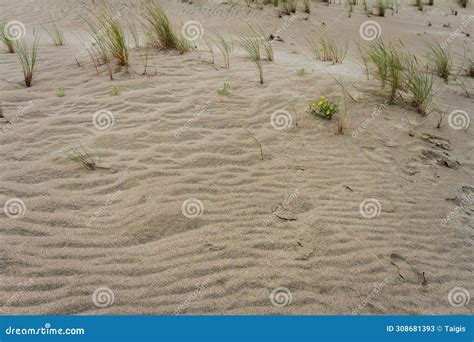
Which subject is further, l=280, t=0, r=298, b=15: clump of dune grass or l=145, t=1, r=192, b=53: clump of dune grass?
l=280, t=0, r=298, b=15: clump of dune grass

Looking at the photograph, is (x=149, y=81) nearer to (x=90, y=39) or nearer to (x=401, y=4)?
(x=90, y=39)

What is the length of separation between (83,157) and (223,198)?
147 centimetres

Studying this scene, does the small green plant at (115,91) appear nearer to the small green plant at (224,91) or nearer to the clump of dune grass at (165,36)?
the small green plant at (224,91)

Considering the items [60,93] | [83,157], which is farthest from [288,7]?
[83,157]

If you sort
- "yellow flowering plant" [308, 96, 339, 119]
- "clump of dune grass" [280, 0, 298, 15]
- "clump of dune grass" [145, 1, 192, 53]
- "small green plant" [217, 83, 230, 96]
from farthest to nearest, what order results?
"clump of dune grass" [280, 0, 298, 15] → "clump of dune grass" [145, 1, 192, 53] → "small green plant" [217, 83, 230, 96] → "yellow flowering plant" [308, 96, 339, 119]

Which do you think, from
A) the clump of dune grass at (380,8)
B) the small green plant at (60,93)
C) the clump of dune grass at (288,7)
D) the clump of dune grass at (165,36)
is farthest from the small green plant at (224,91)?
the clump of dune grass at (380,8)

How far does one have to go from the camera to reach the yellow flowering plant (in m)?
4.70

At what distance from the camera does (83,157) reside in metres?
3.85

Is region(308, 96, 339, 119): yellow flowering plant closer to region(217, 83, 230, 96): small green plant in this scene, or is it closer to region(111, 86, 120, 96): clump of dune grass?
region(217, 83, 230, 96): small green plant

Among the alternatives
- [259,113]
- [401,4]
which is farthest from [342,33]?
[259,113]

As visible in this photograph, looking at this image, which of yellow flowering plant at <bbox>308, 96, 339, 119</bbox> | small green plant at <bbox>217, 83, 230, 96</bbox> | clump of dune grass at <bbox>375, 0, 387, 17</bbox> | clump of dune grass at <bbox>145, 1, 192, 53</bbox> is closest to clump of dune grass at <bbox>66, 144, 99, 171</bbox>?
small green plant at <bbox>217, 83, 230, 96</bbox>

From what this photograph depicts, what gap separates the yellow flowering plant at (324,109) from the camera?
185 inches

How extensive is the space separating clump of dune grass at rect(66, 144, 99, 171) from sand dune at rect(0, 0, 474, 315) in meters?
0.08

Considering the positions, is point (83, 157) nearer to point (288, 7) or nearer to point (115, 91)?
point (115, 91)
